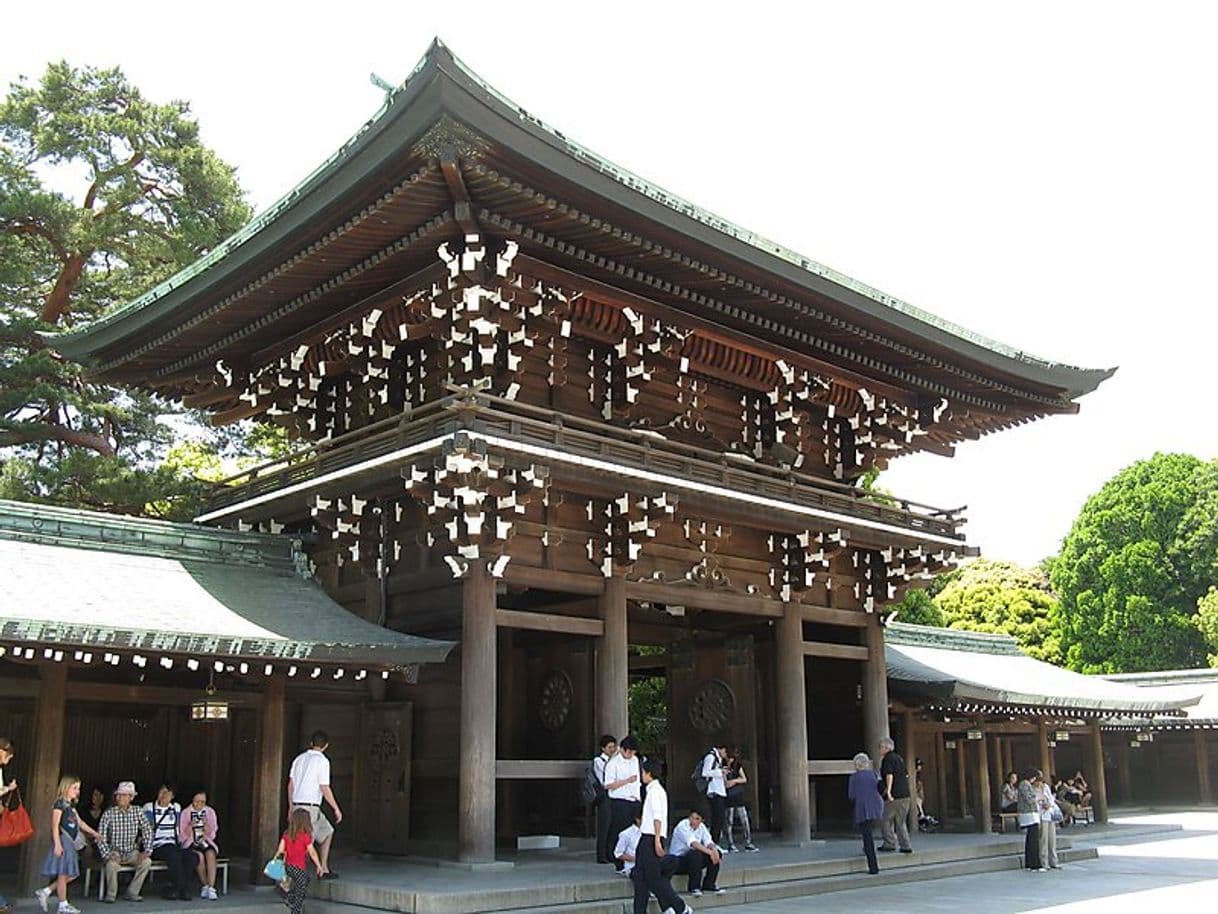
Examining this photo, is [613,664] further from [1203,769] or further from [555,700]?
[1203,769]

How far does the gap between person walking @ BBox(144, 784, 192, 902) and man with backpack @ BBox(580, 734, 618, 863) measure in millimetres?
4962

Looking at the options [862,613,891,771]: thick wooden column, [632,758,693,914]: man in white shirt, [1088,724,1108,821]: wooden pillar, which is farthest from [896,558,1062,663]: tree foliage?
[632,758,693,914]: man in white shirt

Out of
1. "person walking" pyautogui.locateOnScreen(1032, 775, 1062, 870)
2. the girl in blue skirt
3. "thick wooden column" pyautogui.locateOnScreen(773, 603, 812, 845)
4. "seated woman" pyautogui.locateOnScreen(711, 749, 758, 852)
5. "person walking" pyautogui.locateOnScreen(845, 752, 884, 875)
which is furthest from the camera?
"thick wooden column" pyautogui.locateOnScreen(773, 603, 812, 845)

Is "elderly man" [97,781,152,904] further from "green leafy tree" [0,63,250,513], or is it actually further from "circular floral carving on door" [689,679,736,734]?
"green leafy tree" [0,63,250,513]

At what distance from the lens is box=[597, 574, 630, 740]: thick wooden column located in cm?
1603

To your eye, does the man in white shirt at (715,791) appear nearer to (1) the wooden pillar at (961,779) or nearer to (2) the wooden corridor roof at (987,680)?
(2) the wooden corridor roof at (987,680)

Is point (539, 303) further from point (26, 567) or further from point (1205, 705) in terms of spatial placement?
point (1205, 705)

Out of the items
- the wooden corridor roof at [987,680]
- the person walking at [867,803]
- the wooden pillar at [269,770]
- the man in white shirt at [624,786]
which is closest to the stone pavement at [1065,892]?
the person walking at [867,803]

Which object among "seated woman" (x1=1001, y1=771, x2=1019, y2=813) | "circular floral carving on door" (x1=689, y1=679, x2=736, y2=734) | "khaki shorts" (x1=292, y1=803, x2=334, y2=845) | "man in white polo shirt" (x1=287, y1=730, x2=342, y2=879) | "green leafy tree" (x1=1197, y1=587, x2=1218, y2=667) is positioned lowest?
"seated woman" (x1=1001, y1=771, x2=1019, y2=813)

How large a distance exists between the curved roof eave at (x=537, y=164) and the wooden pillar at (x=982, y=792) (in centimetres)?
786

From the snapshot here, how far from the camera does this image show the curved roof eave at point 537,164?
12.2m

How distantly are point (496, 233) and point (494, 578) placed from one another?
173 inches

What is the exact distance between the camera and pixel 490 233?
1434cm

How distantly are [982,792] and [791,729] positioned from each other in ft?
22.4
